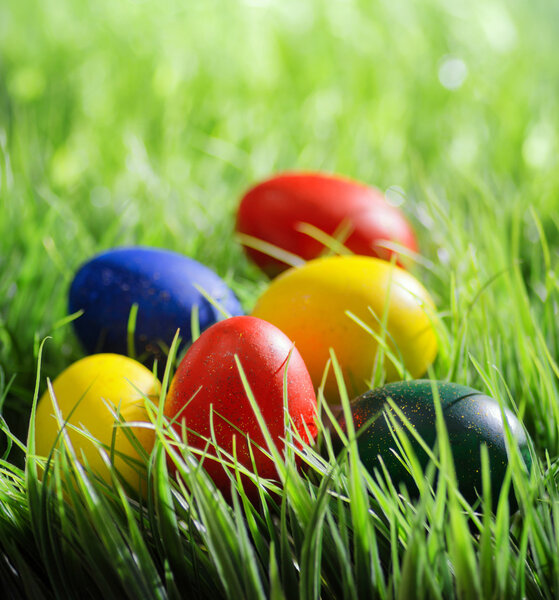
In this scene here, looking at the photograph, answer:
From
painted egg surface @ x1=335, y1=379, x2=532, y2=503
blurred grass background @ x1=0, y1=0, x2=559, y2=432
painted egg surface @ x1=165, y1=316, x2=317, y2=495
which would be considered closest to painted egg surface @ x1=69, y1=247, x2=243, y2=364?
blurred grass background @ x1=0, y1=0, x2=559, y2=432

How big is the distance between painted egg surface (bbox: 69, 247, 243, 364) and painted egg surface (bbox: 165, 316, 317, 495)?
0.20 metres

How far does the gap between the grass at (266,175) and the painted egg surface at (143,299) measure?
113mm

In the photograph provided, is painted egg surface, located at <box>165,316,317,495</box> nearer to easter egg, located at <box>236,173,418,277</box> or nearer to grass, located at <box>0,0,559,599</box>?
grass, located at <box>0,0,559,599</box>

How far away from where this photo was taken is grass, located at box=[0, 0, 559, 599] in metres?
0.58

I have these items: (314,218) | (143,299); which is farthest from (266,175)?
(143,299)

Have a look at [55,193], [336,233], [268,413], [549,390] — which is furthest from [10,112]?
[549,390]

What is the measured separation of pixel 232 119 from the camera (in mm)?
1787

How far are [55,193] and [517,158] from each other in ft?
3.56

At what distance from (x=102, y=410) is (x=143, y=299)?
0.22 meters

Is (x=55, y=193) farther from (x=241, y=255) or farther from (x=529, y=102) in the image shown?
(x=529, y=102)

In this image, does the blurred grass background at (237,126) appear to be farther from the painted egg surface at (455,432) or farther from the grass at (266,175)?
the painted egg surface at (455,432)

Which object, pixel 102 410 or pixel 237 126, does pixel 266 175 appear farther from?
pixel 102 410

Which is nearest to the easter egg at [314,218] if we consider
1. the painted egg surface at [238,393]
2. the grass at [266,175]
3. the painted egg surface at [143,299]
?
the grass at [266,175]

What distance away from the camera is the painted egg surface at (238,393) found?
688 millimetres
